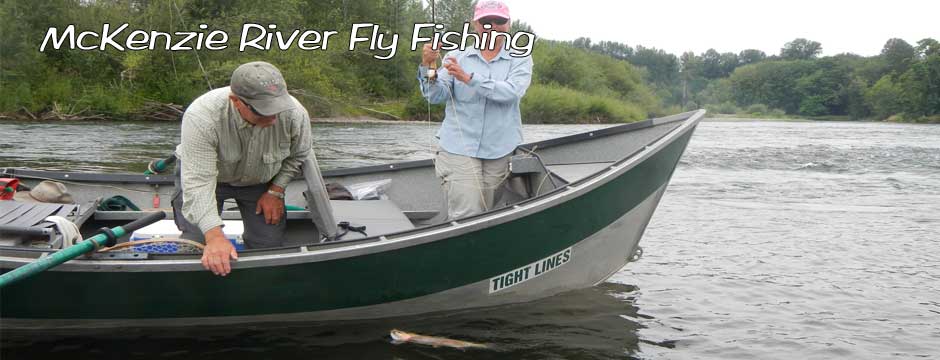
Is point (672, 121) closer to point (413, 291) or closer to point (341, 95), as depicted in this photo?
point (413, 291)

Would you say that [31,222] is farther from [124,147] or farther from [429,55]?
[124,147]

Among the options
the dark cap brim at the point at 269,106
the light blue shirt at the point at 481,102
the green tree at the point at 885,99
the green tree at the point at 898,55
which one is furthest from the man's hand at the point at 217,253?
the green tree at the point at 898,55

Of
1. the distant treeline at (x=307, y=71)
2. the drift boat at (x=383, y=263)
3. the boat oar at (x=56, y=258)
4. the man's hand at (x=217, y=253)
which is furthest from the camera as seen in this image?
the distant treeline at (x=307, y=71)

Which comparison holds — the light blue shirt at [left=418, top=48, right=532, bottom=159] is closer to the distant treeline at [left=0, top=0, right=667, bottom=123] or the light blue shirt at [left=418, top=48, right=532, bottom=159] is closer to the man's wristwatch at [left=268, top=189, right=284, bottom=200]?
the man's wristwatch at [left=268, top=189, right=284, bottom=200]

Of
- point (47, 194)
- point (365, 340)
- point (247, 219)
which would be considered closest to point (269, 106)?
point (247, 219)

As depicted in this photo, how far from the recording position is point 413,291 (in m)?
4.95

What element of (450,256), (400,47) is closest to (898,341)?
(450,256)

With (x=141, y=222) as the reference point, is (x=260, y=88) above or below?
above

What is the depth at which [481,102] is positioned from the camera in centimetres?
505

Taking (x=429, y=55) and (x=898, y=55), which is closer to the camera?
(x=429, y=55)

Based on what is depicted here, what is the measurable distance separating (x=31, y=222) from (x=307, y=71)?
30.3 meters

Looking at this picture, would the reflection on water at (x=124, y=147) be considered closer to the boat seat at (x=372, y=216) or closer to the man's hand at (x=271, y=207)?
the boat seat at (x=372, y=216)

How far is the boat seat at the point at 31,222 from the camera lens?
14.9ft

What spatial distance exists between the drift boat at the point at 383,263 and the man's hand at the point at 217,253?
0.20 meters
